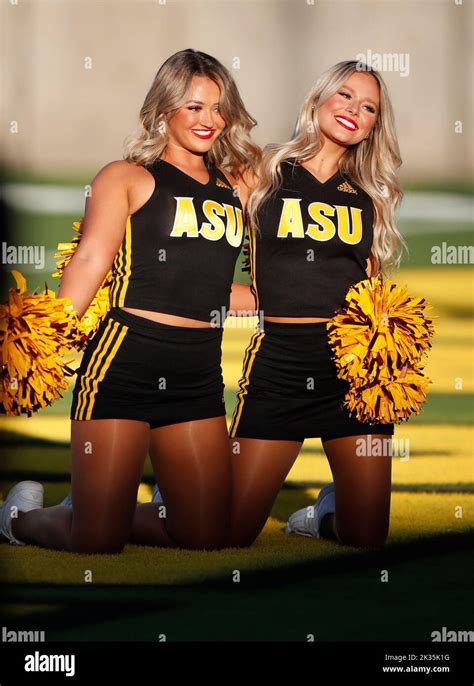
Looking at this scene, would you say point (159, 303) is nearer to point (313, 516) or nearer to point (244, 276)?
point (313, 516)

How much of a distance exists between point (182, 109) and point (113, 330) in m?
0.69

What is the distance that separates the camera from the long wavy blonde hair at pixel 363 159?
12.8ft

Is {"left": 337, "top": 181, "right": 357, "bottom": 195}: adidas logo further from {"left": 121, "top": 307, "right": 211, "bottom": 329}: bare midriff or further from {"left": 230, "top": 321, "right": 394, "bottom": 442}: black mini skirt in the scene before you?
{"left": 121, "top": 307, "right": 211, "bottom": 329}: bare midriff

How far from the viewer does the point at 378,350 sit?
3.77 m

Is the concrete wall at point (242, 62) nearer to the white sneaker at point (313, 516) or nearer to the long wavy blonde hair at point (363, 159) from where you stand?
the long wavy blonde hair at point (363, 159)

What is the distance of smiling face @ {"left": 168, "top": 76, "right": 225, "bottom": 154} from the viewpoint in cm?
371

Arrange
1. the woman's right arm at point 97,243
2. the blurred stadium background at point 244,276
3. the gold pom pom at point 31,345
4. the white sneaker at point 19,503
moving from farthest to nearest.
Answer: the white sneaker at point 19,503
the woman's right arm at point 97,243
the gold pom pom at point 31,345
the blurred stadium background at point 244,276

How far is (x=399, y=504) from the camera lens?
4801 millimetres

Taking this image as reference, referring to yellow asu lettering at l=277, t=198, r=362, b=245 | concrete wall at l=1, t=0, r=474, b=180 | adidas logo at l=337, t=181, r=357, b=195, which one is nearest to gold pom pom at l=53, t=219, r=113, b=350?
yellow asu lettering at l=277, t=198, r=362, b=245

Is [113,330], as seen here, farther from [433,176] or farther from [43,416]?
[433,176]

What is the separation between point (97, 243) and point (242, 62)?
324 inches

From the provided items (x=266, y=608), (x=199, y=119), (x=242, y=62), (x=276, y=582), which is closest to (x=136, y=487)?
(x=276, y=582)

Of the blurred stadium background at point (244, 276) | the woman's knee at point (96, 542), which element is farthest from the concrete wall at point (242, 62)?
the woman's knee at point (96, 542)

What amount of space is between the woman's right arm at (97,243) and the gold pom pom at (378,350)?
72 cm
